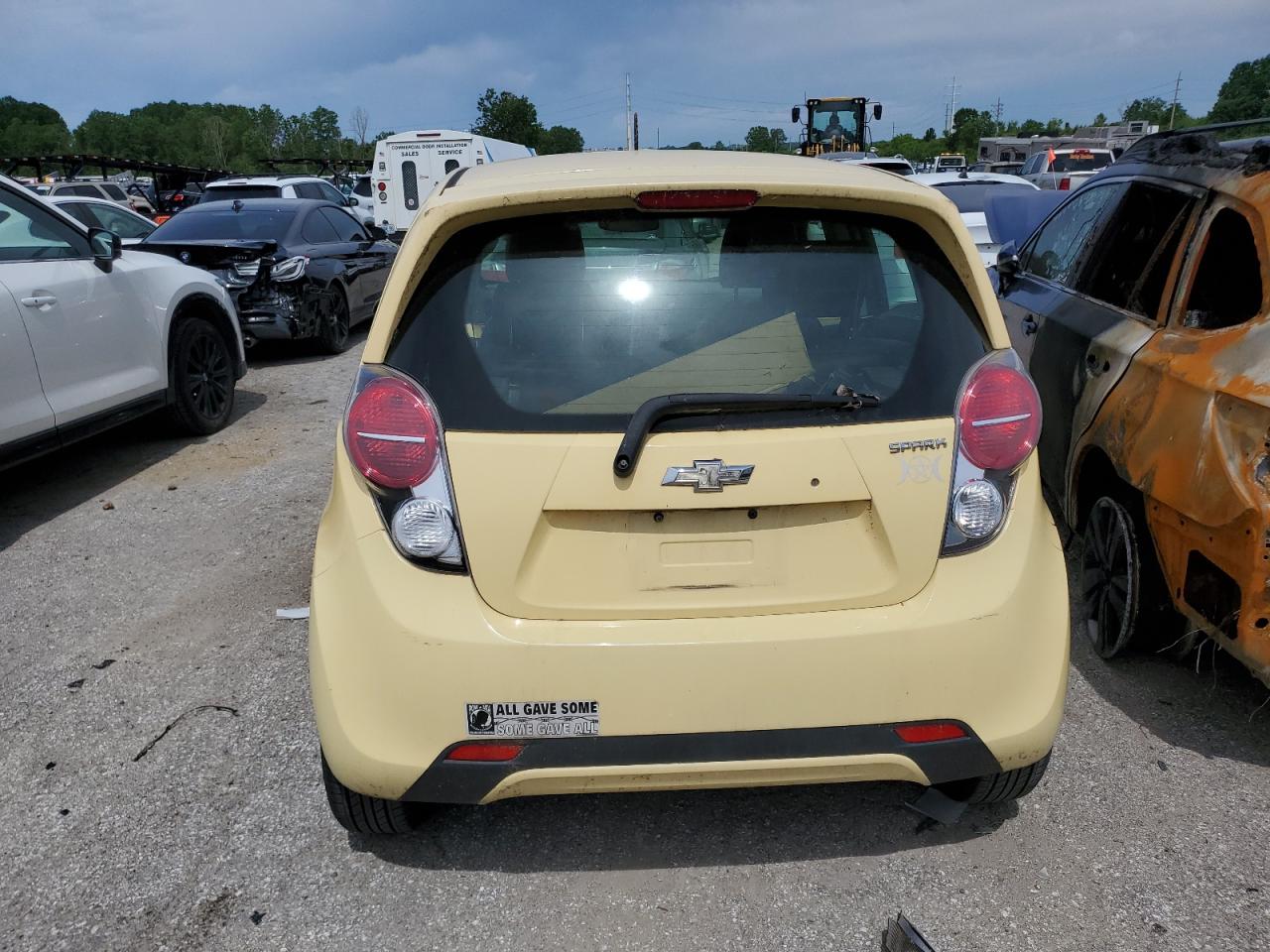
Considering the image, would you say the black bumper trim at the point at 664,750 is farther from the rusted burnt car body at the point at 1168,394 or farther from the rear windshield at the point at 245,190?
the rear windshield at the point at 245,190

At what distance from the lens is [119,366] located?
6.00 meters

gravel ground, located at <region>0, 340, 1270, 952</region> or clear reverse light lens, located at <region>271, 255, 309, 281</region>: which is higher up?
clear reverse light lens, located at <region>271, 255, 309, 281</region>

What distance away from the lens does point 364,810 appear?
254 cm

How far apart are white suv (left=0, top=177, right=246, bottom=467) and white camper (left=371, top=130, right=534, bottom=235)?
49.7 feet

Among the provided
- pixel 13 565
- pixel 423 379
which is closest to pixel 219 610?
pixel 13 565

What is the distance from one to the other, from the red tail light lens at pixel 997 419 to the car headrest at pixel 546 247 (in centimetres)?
98

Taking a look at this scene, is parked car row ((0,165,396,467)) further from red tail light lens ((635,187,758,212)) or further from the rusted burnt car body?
the rusted burnt car body

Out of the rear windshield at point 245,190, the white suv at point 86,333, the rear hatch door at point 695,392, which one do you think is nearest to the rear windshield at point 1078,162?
the rear windshield at point 245,190

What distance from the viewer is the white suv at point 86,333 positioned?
202 inches

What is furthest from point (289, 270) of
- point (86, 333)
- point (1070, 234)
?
point (1070, 234)

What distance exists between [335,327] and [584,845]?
8.45m

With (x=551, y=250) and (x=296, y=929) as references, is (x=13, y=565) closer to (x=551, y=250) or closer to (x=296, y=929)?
(x=296, y=929)

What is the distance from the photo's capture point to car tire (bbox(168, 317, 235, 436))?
674cm

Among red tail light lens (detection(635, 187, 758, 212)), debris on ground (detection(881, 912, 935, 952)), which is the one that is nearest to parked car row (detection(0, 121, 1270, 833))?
red tail light lens (detection(635, 187, 758, 212))
